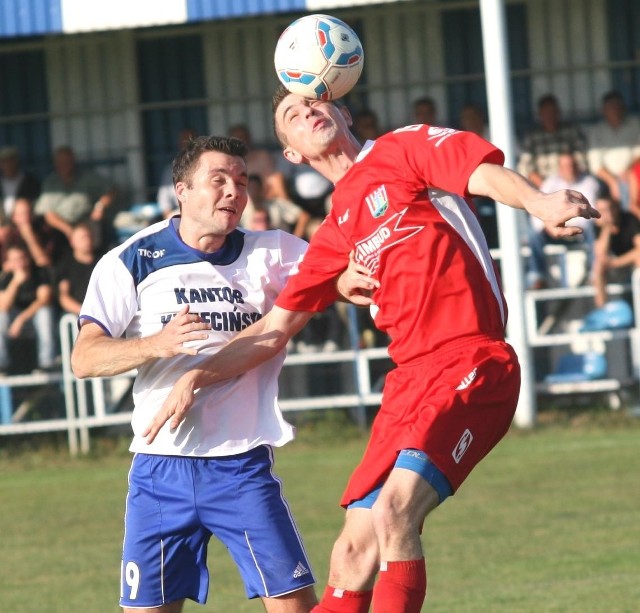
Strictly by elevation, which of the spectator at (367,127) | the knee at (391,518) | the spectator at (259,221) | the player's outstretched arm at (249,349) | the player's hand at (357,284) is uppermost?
the spectator at (367,127)

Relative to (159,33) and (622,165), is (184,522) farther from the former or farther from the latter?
(159,33)

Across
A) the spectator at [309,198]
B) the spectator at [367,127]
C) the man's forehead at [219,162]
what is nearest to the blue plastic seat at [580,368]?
the spectator at [309,198]

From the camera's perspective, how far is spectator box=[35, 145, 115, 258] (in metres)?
14.1

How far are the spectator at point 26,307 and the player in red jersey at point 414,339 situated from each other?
26.5 ft

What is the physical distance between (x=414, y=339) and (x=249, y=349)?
2.36 feet

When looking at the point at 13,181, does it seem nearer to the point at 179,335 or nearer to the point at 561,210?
the point at 179,335

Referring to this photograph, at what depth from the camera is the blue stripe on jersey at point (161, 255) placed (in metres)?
5.58

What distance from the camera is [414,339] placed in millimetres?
5031

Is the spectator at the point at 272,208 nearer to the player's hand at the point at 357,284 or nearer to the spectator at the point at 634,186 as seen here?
the spectator at the point at 634,186

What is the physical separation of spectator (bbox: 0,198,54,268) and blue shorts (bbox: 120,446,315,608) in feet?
28.0

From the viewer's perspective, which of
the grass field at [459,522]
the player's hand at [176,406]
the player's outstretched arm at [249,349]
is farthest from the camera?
the grass field at [459,522]

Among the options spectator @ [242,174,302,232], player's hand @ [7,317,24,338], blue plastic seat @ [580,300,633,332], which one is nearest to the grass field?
blue plastic seat @ [580,300,633,332]

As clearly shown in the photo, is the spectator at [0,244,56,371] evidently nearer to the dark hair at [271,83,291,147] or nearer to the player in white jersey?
the player in white jersey

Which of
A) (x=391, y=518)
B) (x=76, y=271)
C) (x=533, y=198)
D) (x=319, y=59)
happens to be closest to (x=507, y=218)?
(x=76, y=271)
